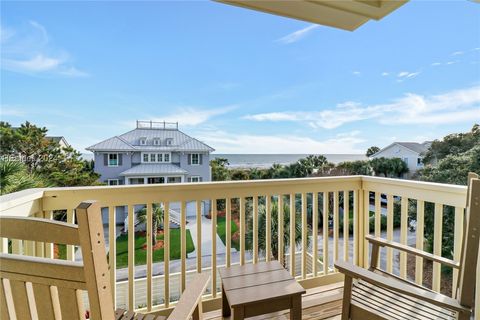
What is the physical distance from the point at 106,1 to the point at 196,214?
8.61 ft

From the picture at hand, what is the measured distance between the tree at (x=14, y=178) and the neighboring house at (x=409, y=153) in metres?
4.69

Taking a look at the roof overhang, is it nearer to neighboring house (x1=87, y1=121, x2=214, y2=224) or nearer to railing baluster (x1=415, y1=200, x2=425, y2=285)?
railing baluster (x1=415, y1=200, x2=425, y2=285)

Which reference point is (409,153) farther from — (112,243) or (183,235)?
(112,243)

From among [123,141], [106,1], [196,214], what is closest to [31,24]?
[106,1]

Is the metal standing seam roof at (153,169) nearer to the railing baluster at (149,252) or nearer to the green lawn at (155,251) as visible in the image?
the green lawn at (155,251)

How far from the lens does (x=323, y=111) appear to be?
26.1 ft

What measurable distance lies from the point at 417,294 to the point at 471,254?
369mm

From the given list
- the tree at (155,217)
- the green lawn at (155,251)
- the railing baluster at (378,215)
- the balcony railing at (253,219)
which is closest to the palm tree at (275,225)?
the balcony railing at (253,219)

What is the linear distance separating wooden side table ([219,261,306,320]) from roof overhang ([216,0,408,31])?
1901 mm

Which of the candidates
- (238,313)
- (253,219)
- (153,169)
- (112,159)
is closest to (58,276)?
(238,313)

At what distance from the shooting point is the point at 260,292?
1489 mm

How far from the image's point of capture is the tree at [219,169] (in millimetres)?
3498

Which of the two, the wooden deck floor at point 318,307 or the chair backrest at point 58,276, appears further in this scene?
the wooden deck floor at point 318,307

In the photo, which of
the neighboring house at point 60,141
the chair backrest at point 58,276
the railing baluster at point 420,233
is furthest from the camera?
the neighboring house at point 60,141
